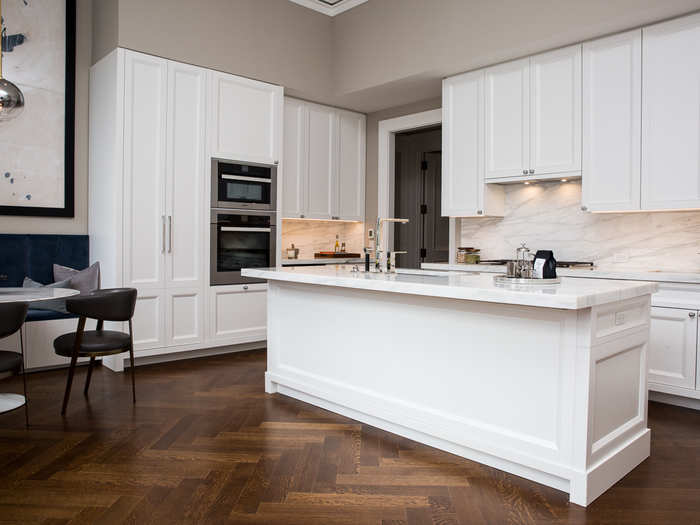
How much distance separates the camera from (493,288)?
245 centimetres

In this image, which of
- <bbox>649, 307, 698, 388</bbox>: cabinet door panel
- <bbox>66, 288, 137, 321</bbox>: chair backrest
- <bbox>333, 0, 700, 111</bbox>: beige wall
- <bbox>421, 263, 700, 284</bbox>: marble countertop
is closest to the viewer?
<bbox>66, 288, 137, 321</bbox>: chair backrest

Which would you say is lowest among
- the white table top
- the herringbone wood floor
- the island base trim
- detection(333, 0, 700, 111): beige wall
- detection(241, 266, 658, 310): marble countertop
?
the herringbone wood floor

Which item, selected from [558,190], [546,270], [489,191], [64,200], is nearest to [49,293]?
[64,200]

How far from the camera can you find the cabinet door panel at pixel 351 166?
6.42 m

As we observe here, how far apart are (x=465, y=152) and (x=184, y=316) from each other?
2.95 m

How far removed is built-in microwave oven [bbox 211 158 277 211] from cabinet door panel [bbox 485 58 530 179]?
2126mm

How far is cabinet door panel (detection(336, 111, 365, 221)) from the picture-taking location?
642 cm

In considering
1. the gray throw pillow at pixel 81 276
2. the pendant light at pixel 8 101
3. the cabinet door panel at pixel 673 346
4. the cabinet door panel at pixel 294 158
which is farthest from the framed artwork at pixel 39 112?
the cabinet door panel at pixel 673 346

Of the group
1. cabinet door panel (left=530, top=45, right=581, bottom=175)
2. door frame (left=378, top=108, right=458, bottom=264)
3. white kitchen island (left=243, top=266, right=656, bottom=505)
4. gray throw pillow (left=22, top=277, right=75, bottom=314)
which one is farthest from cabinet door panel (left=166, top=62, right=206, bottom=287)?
cabinet door panel (left=530, top=45, right=581, bottom=175)

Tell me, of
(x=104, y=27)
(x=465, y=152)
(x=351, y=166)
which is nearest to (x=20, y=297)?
(x=104, y=27)

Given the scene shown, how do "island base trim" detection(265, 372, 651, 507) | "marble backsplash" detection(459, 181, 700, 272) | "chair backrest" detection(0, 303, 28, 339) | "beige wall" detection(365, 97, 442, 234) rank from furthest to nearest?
1. "beige wall" detection(365, 97, 442, 234)
2. "marble backsplash" detection(459, 181, 700, 272)
3. "chair backrest" detection(0, 303, 28, 339)
4. "island base trim" detection(265, 372, 651, 507)

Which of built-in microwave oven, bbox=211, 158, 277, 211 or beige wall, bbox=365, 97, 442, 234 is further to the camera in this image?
beige wall, bbox=365, 97, 442, 234

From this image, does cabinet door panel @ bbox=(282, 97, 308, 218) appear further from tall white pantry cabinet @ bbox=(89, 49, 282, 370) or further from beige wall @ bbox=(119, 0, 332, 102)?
tall white pantry cabinet @ bbox=(89, 49, 282, 370)

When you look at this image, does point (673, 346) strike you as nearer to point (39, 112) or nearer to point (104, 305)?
point (104, 305)
